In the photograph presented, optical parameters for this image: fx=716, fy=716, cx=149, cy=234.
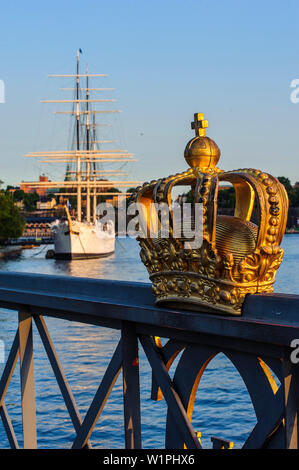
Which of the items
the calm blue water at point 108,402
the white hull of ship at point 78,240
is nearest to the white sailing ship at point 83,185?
the white hull of ship at point 78,240

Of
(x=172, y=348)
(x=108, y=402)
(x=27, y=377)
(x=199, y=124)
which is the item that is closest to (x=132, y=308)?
(x=172, y=348)

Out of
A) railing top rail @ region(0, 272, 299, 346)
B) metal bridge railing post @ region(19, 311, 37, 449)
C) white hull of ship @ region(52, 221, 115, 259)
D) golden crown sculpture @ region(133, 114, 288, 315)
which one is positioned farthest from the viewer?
Answer: white hull of ship @ region(52, 221, 115, 259)

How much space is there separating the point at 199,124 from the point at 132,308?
0.88m

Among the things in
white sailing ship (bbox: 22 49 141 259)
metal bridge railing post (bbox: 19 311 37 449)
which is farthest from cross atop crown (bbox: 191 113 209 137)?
white sailing ship (bbox: 22 49 141 259)

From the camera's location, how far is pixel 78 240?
84.4 m

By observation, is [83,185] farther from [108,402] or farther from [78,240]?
[108,402]

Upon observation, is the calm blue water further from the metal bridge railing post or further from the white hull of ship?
the white hull of ship

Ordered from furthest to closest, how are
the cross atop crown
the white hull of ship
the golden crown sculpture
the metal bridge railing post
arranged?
1. the white hull of ship
2. the metal bridge railing post
3. the cross atop crown
4. the golden crown sculpture

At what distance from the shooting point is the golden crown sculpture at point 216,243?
9.31ft

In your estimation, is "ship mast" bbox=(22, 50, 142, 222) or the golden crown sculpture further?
"ship mast" bbox=(22, 50, 142, 222)

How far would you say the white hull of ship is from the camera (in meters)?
83.2

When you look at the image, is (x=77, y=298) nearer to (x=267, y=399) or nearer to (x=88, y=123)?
(x=267, y=399)

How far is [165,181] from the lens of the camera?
10.3 feet

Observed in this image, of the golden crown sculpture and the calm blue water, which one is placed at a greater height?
the golden crown sculpture
